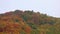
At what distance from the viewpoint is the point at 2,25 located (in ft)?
50.6

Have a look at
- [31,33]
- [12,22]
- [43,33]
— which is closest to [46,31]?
[43,33]

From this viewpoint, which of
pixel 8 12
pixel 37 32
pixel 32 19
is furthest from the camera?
pixel 8 12

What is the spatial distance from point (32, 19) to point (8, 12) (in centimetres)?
319

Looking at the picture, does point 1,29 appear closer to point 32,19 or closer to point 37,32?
point 37,32

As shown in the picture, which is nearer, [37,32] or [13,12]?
[37,32]

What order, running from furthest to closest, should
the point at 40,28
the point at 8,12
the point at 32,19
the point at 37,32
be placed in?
the point at 8,12, the point at 32,19, the point at 40,28, the point at 37,32

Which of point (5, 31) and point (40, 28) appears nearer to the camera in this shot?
point (5, 31)

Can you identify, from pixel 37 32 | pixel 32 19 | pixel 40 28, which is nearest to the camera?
pixel 37 32

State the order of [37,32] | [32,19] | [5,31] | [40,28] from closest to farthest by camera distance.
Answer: [5,31]
[37,32]
[40,28]
[32,19]

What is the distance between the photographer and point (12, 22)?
16.5 meters

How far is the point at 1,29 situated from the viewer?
49.5ft

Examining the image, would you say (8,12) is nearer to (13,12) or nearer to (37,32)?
(13,12)

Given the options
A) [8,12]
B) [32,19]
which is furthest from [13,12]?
[32,19]

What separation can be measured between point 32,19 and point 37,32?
358 cm
